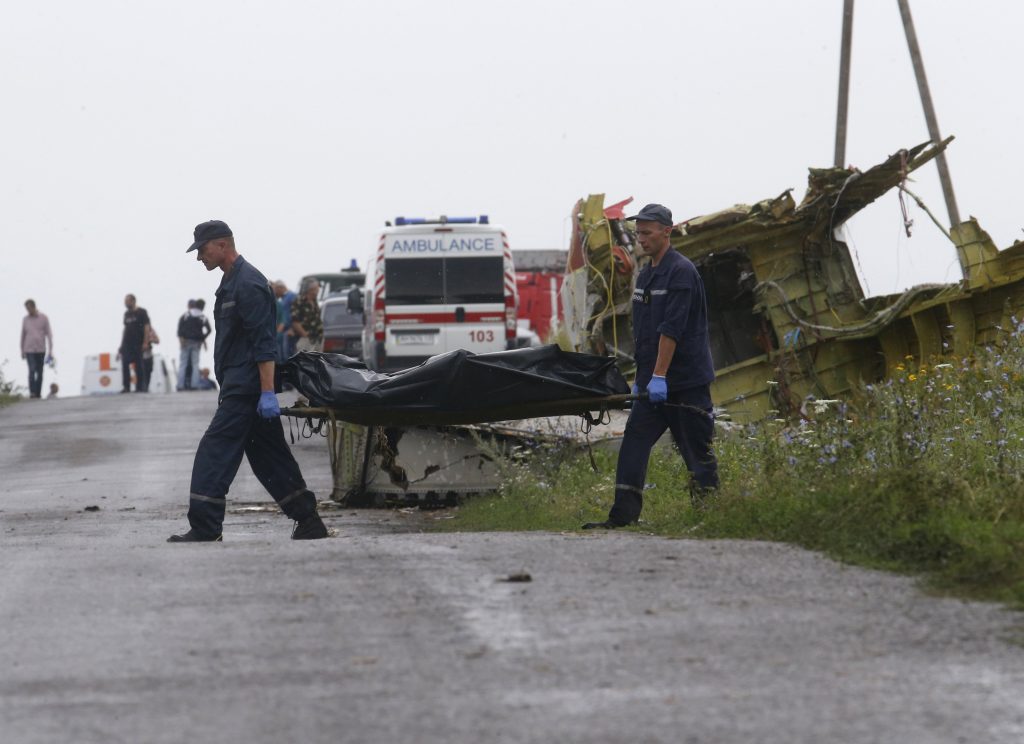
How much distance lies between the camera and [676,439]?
9.40 metres

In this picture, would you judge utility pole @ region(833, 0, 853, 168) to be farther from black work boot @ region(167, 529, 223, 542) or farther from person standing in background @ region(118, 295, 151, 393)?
black work boot @ region(167, 529, 223, 542)

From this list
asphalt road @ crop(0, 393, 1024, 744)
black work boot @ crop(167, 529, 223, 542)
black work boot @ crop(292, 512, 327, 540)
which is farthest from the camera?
black work boot @ crop(292, 512, 327, 540)

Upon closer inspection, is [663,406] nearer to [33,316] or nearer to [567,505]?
[567,505]

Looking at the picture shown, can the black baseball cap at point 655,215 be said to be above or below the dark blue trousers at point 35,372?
below

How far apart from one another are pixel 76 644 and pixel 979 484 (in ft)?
15.1

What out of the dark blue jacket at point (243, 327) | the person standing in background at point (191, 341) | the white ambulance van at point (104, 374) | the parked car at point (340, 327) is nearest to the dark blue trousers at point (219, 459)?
the dark blue jacket at point (243, 327)

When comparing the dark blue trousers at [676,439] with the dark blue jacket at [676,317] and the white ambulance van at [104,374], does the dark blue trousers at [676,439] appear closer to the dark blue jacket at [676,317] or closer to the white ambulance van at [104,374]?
the dark blue jacket at [676,317]

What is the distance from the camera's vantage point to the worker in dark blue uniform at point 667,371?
9.21 meters

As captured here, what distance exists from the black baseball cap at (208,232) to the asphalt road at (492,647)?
195cm

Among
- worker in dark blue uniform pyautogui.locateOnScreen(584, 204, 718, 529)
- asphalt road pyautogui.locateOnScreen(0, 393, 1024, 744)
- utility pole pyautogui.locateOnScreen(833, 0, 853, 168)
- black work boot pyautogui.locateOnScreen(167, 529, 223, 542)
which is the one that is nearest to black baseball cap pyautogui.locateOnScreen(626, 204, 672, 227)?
worker in dark blue uniform pyautogui.locateOnScreen(584, 204, 718, 529)

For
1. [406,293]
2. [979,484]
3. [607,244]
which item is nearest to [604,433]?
[607,244]

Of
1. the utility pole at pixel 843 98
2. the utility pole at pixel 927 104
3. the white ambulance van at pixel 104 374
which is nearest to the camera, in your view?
the utility pole at pixel 927 104

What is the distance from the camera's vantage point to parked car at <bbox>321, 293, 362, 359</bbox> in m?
31.3

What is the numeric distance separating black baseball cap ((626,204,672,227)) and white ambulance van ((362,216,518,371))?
16787 millimetres
